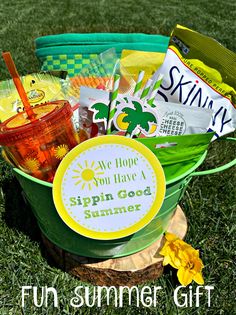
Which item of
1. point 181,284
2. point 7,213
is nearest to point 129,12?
point 7,213

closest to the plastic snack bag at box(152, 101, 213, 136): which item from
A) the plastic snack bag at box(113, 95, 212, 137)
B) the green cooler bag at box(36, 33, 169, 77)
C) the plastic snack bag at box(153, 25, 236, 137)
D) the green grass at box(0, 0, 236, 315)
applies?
the plastic snack bag at box(113, 95, 212, 137)

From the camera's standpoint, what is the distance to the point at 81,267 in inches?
48.3

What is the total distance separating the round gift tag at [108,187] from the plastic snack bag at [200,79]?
27 centimetres

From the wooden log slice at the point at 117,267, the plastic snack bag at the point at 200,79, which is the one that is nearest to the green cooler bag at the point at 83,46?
the plastic snack bag at the point at 200,79

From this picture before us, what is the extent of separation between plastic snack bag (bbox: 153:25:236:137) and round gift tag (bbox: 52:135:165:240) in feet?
0.89

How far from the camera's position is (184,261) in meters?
1.20

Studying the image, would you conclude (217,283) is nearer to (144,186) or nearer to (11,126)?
(144,186)

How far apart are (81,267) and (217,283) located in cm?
44

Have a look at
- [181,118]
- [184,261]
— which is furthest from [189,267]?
[181,118]

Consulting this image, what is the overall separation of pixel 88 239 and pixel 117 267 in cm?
18

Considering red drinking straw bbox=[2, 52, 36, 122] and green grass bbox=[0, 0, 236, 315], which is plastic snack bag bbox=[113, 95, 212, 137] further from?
green grass bbox=[0, 0, 236, 315]

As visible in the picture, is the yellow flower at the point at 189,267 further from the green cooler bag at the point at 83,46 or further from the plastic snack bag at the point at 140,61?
the green cooler bag at the point at 83,46

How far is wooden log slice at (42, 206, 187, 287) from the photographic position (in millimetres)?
1196

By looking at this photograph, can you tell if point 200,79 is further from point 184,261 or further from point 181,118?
point 184,261
